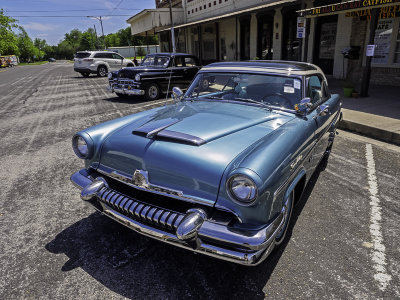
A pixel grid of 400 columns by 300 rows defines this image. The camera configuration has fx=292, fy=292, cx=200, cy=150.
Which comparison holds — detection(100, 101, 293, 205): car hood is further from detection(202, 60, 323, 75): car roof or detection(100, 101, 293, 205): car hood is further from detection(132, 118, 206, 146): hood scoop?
detection(202, 60, 323, 75): car roof

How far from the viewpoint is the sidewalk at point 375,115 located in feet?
18.9

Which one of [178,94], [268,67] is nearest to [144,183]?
[178,94]

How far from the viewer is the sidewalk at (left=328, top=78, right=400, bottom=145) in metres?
5.76

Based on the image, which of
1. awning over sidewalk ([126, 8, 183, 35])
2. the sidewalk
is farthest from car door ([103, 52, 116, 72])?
the sidewalk

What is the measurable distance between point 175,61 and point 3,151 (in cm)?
669

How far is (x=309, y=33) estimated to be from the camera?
1252cm

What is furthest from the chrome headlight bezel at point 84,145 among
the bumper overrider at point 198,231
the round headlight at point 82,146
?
the bumper overrider at point 198,231

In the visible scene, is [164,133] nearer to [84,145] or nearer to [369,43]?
[84,145]

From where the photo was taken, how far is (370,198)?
3.59m

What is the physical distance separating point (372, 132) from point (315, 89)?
296 centimetres

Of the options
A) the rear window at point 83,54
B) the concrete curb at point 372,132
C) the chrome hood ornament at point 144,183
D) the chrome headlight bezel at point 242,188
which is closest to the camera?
the chrome headlight bezel at point 242,188

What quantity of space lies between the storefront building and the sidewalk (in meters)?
1.95

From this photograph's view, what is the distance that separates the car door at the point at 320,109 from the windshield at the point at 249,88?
0.86ft

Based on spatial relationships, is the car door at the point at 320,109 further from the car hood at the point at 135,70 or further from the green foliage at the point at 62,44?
the green foliage at the point at 62,44
